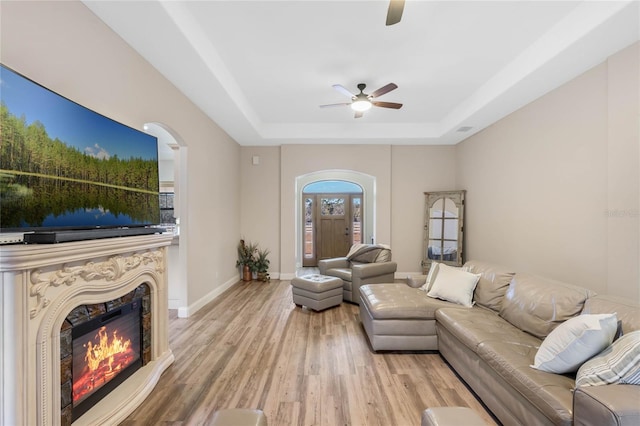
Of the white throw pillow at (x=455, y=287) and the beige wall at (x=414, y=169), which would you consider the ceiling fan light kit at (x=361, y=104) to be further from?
the white throw pillow at (x=455, y=287)

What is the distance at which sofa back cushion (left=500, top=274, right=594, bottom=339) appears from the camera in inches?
78.5

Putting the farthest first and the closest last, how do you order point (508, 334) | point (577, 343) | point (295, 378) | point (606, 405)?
point (295, 378), point (508, 334), point (577, 343), point (606, 405)

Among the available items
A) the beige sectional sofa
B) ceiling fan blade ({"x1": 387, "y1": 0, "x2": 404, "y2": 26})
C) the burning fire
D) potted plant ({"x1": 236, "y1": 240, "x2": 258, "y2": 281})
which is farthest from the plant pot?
ceiling fan blade ({"x1": 387, "y1": 0, "x2": 404, "y2": 26})

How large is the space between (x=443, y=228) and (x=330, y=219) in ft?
10.8

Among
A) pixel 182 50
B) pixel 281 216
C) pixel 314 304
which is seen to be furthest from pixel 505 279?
A: pixel 281 216

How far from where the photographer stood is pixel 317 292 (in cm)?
377

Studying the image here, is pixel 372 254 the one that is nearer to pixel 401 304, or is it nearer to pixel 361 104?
pixel 401 304

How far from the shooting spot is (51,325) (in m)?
1.38

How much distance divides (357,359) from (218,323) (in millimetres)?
1834

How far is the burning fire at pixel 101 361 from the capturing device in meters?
1.68

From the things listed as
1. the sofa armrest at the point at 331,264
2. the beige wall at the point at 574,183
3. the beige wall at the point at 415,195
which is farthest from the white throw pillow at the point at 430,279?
the beige wall at the point at 415,195

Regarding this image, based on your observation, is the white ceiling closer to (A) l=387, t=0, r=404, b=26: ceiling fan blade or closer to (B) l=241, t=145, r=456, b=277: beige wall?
(A) l=387, t=0, r=404, b=26: ceiling fan blade

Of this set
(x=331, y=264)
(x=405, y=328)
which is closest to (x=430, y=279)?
(x=405, y=328)

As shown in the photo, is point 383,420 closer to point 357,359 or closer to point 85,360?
point 357,359
